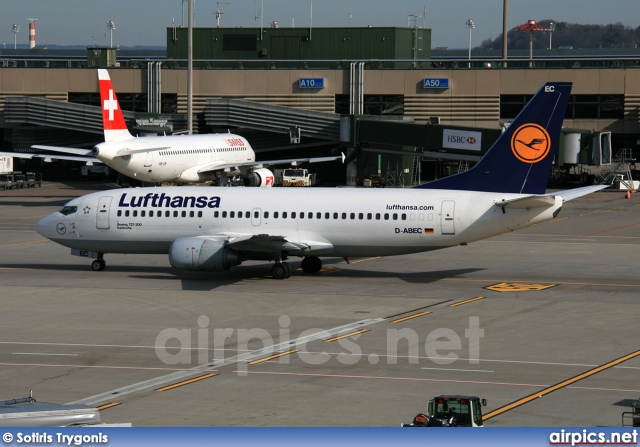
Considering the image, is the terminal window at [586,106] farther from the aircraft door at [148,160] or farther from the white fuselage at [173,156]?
the aircraft door at [148,160]

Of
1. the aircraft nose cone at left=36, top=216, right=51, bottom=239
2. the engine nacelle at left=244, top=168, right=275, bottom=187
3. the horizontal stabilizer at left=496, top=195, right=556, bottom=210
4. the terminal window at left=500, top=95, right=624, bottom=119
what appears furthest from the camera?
the terminal window at left=500, top=95, right=624, bottom=119

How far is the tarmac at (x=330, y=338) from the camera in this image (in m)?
24.9

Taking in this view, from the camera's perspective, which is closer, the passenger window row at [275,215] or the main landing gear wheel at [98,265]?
the passenger window row at [275,215]

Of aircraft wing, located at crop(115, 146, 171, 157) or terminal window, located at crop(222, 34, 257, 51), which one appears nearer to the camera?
aircraft wing, located at crop(115, 146, 171, 157)

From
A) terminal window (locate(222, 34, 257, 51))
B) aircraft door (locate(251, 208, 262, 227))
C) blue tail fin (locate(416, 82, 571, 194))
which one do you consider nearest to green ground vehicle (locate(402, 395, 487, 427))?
blue tail fin (locate(416, 82, 571, 194))

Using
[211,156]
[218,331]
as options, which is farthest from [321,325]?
[211,156]

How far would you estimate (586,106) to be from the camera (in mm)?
98062

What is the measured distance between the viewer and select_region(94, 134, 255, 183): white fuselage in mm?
76125

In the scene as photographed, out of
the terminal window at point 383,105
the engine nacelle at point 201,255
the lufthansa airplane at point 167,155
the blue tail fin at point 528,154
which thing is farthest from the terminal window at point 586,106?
the engine nacelle at point 201,255

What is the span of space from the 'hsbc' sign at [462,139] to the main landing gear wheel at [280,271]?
4241 centimetres

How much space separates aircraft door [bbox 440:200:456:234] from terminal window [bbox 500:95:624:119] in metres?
57.0

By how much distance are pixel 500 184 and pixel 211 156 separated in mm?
44027

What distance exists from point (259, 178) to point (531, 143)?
142ft

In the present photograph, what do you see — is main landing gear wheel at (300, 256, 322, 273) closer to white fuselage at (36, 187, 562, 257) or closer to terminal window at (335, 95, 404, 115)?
white fuselage at (36, 187, 562, 257)
